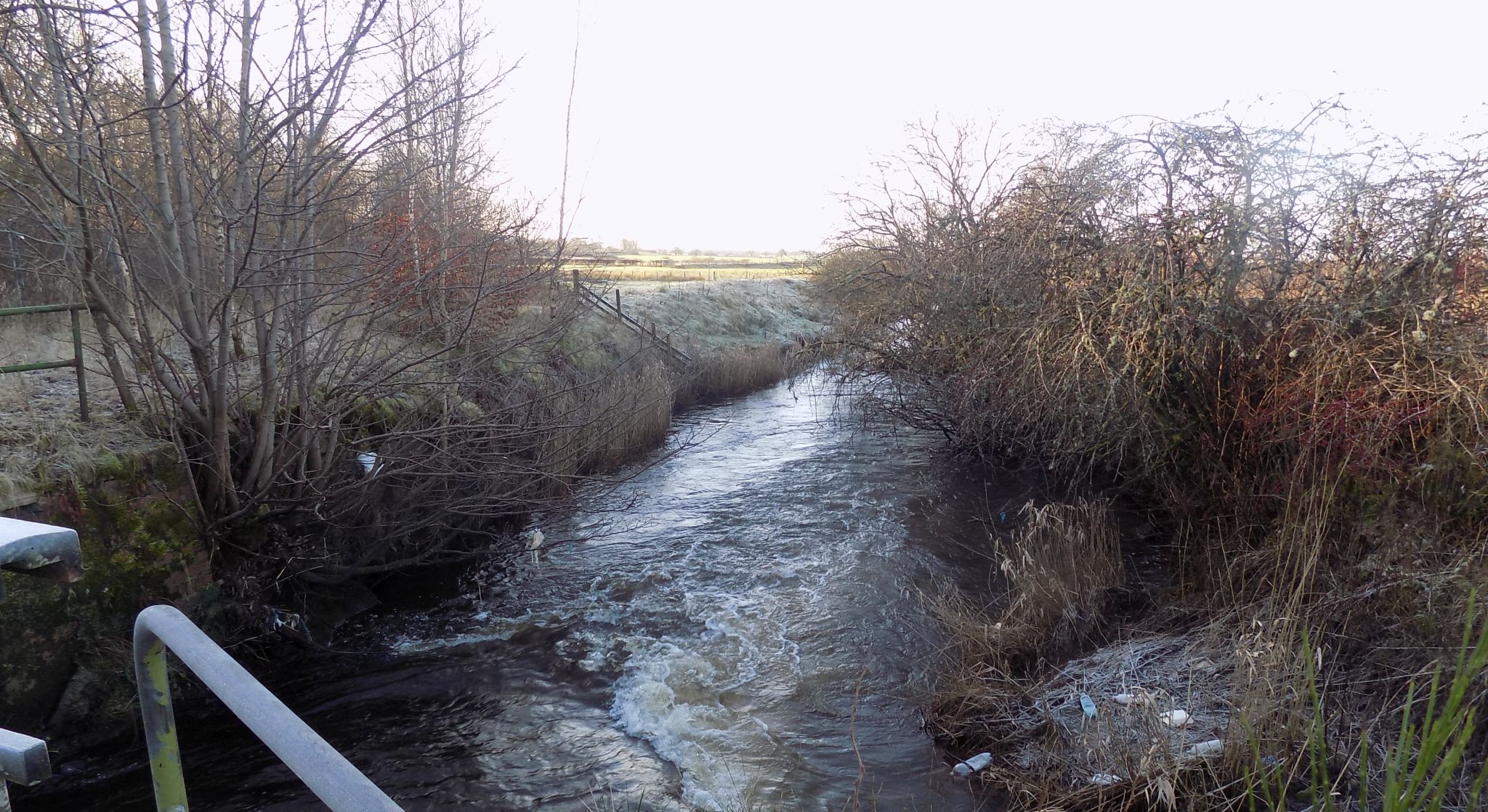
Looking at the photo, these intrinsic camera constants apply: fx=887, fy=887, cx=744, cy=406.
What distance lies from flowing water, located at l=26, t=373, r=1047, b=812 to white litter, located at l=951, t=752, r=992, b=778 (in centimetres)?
8

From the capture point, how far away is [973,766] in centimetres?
504

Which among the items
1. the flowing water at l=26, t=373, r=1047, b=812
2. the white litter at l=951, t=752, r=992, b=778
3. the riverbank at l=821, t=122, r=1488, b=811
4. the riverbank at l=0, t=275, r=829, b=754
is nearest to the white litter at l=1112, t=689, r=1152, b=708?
the riverbank at l=821, t=122, r=1488, b=811

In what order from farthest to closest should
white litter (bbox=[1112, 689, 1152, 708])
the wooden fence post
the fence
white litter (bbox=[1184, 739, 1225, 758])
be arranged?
1. the wooden fence post
2. the fence
3. white litter (bbox=[1112, 689, 1152, 708])
4. white litter (bbox=[1184, 739, 1225, 758])

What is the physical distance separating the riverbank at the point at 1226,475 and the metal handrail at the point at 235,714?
3.73 meters

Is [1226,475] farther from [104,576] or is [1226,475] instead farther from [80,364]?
[80,364]

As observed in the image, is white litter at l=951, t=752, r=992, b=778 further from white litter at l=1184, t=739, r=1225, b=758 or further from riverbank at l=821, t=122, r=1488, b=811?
white litter at l=1184, t=739, r=1225, b=758

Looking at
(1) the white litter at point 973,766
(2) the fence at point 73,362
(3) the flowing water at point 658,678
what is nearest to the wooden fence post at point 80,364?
(2) the fence at point 73,362

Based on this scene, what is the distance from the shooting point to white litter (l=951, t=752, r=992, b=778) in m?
5.02

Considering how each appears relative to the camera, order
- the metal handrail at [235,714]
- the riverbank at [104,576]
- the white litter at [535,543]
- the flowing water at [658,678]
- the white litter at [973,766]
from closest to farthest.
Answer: the metal handrail at [235,714] < the white litter at [973,766] < the flowing water at [658,678] < the riverbank at [104,576] < the white litter at [535,543]

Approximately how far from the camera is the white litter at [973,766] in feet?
16.5

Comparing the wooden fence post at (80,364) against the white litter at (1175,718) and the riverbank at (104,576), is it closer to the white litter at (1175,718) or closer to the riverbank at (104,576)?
the riverbank at (104,576)

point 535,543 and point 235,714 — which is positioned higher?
point 235,714

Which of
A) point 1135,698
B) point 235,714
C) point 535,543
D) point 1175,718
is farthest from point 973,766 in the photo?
point 535,543

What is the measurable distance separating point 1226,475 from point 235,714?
7848mm
